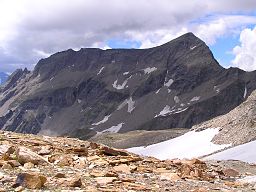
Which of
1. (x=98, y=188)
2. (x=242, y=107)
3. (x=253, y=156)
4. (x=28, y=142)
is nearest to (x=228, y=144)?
(x=242, y=107)

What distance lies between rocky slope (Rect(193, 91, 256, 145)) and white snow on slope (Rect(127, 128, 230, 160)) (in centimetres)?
225

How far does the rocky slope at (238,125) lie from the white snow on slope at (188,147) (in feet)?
7.38

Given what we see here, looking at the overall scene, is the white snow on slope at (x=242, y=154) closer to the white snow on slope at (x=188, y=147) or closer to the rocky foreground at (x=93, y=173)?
the white snow on slope at (x=188, y=147)

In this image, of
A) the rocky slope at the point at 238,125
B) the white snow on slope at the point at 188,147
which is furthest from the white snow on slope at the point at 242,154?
the white snow on slope at the point at 188,147

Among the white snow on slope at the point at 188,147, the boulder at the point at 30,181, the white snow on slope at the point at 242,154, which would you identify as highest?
the white snow on slope at the point at 188,147

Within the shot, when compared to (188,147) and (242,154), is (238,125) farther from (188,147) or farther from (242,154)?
(242,154)

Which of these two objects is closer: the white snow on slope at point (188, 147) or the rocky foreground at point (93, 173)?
the rocky foreground at point (93, 173)

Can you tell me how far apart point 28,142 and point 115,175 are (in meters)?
8.31

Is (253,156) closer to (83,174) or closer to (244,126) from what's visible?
(244,126)

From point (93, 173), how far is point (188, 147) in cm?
9116

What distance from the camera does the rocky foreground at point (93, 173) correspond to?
14453 mm

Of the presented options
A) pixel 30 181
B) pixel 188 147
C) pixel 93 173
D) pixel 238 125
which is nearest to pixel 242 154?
pixel 238 125

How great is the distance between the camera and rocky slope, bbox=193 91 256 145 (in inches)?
3597

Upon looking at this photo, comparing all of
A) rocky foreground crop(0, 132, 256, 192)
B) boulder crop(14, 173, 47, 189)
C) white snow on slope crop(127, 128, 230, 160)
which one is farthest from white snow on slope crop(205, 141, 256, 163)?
boulder crop(14, 173, 47, 189)
